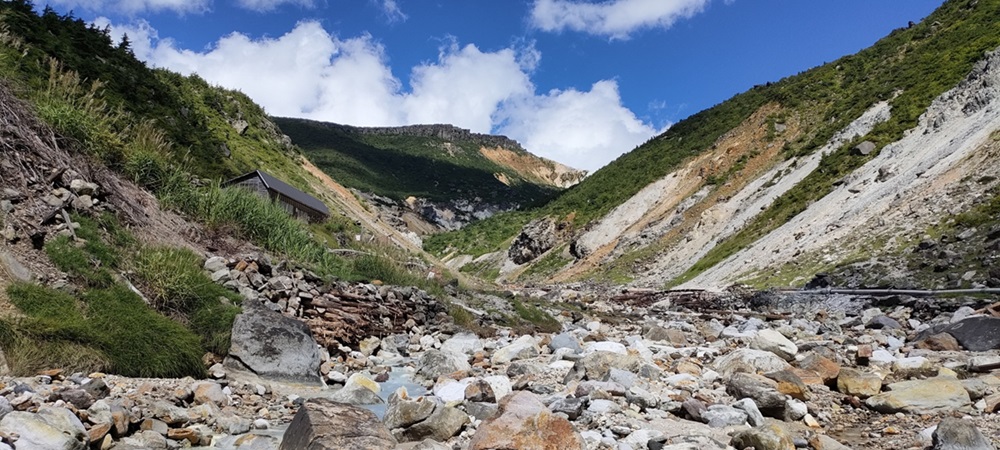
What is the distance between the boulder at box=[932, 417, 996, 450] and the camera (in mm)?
4801

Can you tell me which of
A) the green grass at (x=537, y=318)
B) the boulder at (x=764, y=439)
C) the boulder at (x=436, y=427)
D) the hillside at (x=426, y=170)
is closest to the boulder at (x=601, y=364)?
the boulder at (x=764, y=439)

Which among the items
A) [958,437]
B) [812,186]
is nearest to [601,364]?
[958,437]

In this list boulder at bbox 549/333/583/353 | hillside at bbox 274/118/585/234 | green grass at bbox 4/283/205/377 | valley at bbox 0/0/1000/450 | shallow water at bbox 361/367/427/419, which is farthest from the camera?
hillside at bbox 274/118/585/234

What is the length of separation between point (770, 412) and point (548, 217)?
53.4 m

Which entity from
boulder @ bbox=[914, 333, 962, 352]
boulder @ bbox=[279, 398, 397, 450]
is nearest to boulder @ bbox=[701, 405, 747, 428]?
boulder @ bbox=[279, 398, 397, 450]

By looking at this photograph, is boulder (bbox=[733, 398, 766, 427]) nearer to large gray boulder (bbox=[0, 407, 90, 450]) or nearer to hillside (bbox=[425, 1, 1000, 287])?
Result: large gray boulder (bbox=[0, 407, 90, 450])

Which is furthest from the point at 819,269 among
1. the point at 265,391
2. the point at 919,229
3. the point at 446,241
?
the point at 446,241

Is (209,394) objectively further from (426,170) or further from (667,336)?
(426,170)

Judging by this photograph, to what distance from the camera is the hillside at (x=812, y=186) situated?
19875 millimetres

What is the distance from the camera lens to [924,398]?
20.8 feet

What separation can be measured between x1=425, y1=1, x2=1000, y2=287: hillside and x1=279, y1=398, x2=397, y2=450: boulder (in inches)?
608

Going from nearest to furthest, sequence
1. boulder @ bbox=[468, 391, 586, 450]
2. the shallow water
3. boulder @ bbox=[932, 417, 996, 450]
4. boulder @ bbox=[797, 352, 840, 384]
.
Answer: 1. boulder @ bbox=[468, 391, 586, 450]
2. boulder @ bbox=[932, 417, 996, 450]
3. the shallow water
4. boulder @ bbox=[797, 352, 840, 384]

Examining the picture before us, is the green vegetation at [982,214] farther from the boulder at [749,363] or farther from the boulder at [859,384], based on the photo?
the boulder at [859,384]

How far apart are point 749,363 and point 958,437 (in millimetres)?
3192
